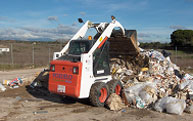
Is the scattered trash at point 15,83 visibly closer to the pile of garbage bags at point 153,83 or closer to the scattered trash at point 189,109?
the pile of garbage bags at point 153,83

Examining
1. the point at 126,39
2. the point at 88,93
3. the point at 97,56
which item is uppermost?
the point at 126,39

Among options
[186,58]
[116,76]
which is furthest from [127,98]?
[186,58]

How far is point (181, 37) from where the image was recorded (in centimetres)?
3494

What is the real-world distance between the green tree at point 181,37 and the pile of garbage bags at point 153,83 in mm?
25244

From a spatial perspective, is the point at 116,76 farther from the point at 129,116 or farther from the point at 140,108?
the point at 129,116

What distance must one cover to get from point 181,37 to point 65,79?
31.9 metres

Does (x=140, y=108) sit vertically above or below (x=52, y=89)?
below

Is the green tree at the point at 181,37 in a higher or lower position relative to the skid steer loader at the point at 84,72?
higher

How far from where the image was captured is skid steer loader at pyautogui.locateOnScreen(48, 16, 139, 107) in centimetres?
627

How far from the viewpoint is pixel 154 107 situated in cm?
655

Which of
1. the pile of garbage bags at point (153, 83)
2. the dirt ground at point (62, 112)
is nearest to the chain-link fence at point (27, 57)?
the pile of garbage bags at point (153, 83)

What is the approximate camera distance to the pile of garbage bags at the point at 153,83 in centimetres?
646

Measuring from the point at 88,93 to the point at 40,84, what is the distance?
12.2 ft

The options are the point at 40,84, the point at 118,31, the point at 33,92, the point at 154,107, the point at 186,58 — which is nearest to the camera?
the point at 154,107
